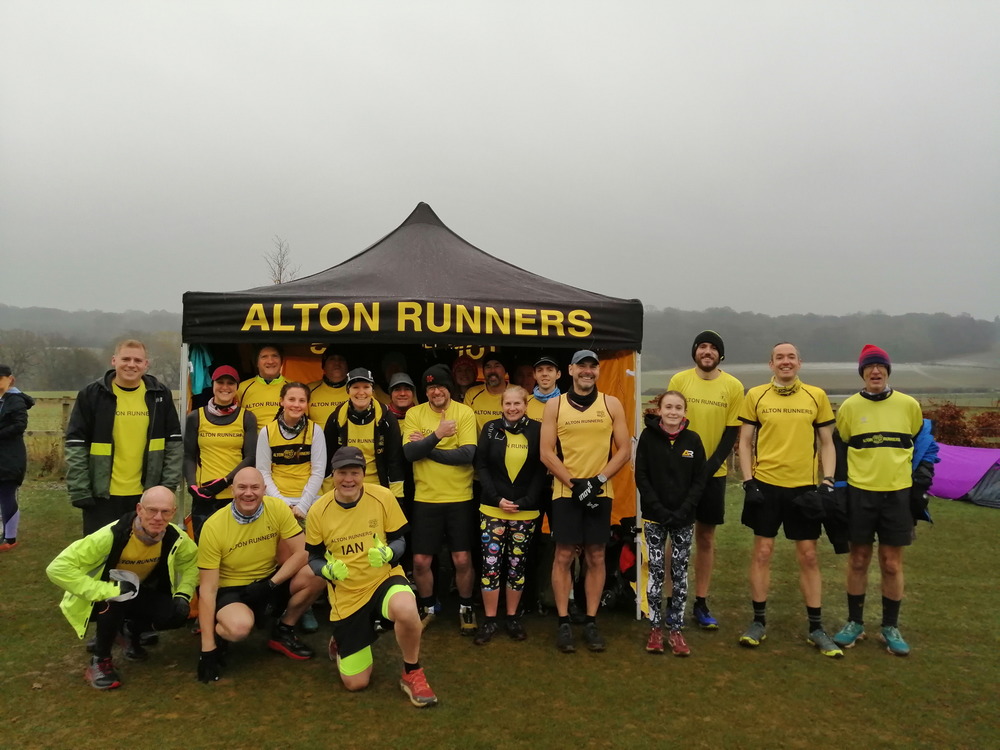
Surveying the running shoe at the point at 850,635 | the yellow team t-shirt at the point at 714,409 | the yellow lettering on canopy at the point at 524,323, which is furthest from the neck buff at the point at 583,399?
the running shoe at the point at 850,635

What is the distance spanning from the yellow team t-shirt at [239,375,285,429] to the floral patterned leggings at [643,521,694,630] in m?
2.49

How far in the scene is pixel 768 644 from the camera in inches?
153

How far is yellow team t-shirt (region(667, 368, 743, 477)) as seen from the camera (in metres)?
4.07

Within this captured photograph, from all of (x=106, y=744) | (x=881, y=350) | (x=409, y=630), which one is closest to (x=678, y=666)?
(x=409, y=630)

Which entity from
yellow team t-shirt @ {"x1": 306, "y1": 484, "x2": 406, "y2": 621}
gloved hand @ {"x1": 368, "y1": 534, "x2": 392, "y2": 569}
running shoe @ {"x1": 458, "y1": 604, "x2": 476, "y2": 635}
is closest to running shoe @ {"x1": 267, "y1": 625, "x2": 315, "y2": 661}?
yellow team t-shirt @ {"x1": 306, "y1": 484, "x2": 406, "y2": 621}

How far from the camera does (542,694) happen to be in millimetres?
3242

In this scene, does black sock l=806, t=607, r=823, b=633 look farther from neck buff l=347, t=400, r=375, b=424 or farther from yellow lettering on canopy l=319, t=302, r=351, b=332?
yellow lettering on canopy l=319, t=302, r=351, b=332

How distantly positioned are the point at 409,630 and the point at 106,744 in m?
1.31

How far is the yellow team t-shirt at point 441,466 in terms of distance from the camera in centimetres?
402

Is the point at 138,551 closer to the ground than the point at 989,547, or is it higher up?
higher up

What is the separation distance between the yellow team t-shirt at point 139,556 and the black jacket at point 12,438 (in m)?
3.05

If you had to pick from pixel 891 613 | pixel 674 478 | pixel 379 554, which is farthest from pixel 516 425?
pixel 891 613

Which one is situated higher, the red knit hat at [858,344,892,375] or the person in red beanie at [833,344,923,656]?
the red knit hat at [858,344,892,375]

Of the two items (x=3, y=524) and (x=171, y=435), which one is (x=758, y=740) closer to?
(x=171, y=435)
